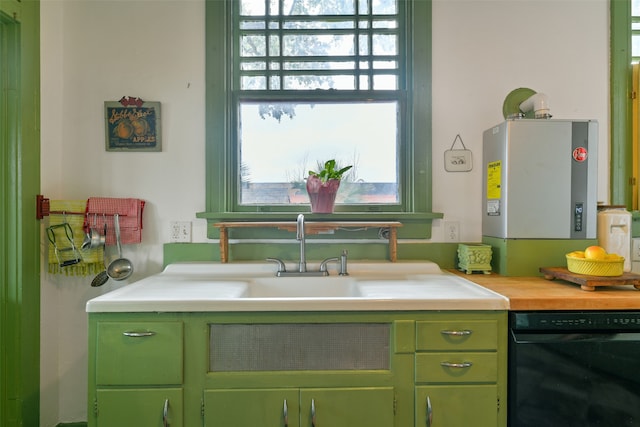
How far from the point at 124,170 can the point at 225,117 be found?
640mm

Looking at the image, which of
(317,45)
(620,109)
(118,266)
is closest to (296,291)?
(118,266)

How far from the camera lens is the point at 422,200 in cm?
208

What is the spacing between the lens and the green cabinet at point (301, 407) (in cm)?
139

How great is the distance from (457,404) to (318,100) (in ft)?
5.49

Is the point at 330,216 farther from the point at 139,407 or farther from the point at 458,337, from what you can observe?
the point at 139,407

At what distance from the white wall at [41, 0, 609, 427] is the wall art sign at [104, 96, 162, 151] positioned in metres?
0.05

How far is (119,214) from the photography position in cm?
199

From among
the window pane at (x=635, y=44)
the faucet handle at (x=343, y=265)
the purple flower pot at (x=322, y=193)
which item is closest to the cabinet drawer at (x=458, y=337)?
the faucet handle at (x=343, y=265)

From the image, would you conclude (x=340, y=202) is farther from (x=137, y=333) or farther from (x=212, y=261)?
(x=137, y=333)

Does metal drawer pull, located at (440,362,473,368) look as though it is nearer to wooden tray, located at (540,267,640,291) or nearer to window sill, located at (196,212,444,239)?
wooden tray, located at (540,267,640,291)

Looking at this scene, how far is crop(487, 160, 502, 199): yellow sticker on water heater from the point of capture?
1.89m

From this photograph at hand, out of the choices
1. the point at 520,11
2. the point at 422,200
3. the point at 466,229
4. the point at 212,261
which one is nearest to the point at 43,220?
the point at 212,261

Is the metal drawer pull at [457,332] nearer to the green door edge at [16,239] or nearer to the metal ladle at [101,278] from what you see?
the metal ladle at [101,278]

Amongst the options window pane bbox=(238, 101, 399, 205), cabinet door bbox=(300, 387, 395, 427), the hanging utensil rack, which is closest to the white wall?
the hanging utensil rack
